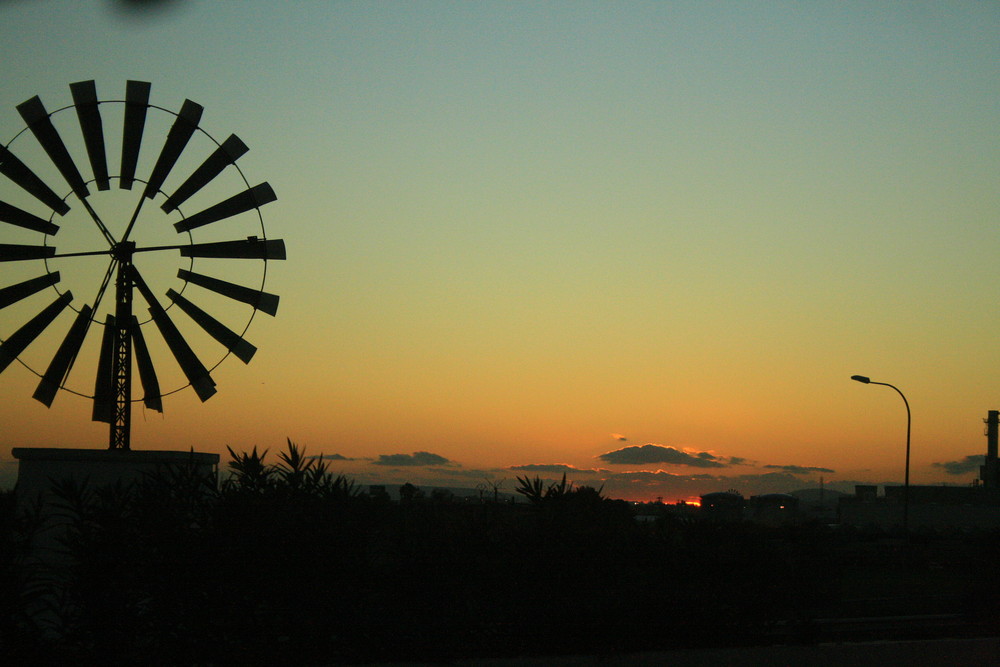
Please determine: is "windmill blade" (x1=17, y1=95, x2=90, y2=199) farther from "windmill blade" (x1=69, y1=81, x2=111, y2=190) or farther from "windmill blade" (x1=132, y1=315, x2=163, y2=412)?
"windmill blade" (x1=132, y1=315, x2=163, y2=412)

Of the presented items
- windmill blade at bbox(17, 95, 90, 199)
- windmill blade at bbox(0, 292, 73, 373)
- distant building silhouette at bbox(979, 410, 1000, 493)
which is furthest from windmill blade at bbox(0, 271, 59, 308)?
distant building silhouette at bbox(979, 410, 1000, 493)

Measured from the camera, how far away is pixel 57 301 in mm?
13797

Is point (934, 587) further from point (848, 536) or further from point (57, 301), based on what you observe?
point (57, 301)

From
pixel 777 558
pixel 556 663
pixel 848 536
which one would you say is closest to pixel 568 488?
pixel 777 558

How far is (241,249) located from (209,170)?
137 centimetres

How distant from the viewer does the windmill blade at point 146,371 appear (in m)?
13.7

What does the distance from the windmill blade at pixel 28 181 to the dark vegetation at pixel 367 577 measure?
6279 mm

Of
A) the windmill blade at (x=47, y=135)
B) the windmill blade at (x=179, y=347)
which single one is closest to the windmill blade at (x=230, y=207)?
the windmill blade at (x=179, y=347)

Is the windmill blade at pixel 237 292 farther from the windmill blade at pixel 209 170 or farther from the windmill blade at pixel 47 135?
the windmill blade at pixel 47 135

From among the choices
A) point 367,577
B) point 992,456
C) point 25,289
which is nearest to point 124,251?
point 25,289

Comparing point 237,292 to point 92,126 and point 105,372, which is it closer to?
point 105,372

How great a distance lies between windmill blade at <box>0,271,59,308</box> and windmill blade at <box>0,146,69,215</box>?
1.07 m

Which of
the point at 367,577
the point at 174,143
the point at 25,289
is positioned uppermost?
the point at 174,143

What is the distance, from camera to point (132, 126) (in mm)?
13734
